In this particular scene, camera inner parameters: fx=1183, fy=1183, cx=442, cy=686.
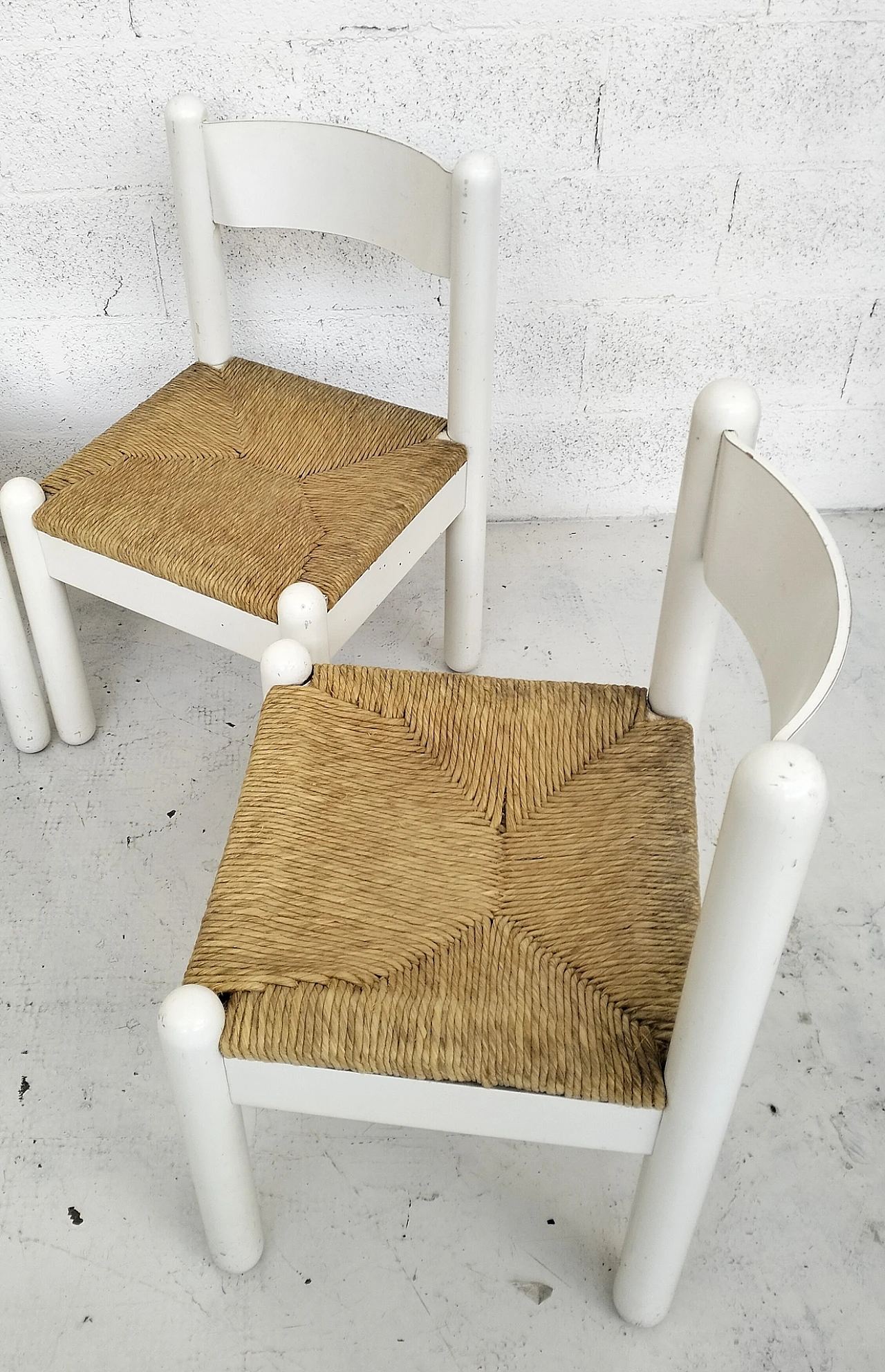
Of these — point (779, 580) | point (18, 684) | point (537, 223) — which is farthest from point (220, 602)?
point (537, 223)

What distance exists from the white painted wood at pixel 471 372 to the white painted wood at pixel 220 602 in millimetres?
57

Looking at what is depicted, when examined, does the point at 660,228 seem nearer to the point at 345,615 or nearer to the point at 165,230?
the point at 165,230

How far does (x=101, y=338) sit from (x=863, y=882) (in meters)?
1.20

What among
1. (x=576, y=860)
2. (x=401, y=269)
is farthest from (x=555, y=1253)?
(x=401, y=269)

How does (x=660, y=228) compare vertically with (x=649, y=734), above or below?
above

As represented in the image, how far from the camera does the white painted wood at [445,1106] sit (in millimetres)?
791

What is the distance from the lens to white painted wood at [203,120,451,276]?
1197 mm

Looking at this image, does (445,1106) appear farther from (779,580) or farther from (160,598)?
(160,598)

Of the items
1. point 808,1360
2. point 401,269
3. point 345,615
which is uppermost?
point 401,269

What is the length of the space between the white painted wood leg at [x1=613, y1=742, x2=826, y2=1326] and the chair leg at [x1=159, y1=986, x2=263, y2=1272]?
0.30m

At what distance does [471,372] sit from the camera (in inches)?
50.3

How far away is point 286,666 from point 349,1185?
471 mm

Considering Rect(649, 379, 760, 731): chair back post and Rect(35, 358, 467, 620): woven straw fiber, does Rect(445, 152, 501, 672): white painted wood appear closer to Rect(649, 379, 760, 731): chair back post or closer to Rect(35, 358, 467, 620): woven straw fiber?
Rect(35, 358, 467, 620): woven straw fiber

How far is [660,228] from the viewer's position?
60.4 inches
